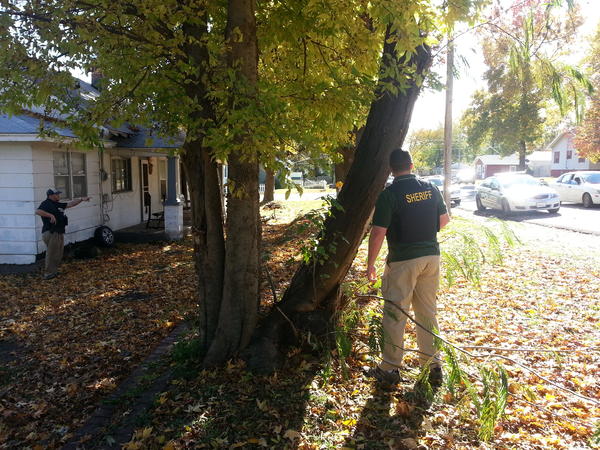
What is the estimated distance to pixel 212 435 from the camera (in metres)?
3.57

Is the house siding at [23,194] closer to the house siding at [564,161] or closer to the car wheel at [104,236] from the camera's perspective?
the car wheel at [104,236]

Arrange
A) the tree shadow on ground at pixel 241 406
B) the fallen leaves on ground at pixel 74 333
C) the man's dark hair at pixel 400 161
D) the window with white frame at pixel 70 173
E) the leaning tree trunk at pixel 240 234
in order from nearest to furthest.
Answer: the tree shadow on ground at pixel 241 406 < the man's dark hair at pixel 400 161 < the leaning tree trunk at pixel 240 234 < the fallen leaves on ground at pixel 74 333 < the window with white frame at pixel 70 173

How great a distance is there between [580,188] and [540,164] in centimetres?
5594

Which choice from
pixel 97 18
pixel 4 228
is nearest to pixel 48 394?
pixel 97 18

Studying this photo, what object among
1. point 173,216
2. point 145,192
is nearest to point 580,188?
point 173,216

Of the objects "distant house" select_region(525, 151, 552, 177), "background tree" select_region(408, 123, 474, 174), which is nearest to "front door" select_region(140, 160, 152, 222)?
"background tree" select_region(408, 123, 474, 174)

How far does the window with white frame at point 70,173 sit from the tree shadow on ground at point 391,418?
10.4 metres

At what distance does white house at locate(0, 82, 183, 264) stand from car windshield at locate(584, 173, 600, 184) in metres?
17.8

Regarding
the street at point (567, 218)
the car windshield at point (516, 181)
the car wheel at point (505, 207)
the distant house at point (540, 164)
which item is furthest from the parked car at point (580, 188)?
the distant house at point (540, 164)

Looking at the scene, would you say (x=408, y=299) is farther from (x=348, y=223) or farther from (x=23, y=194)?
(x=23, y=194)

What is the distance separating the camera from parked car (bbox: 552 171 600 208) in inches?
808

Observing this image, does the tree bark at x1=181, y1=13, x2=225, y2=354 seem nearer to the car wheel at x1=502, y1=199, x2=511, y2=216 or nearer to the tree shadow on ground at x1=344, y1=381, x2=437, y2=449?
the tree shadow on ground at x1=344, y1=381, x2=437, y2=449

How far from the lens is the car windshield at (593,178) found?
21.3 meters

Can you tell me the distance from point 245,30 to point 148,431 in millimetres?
3417
